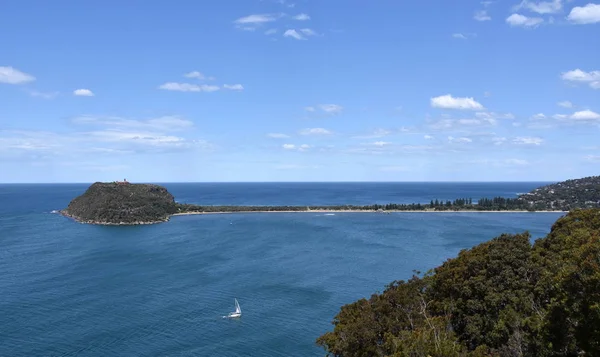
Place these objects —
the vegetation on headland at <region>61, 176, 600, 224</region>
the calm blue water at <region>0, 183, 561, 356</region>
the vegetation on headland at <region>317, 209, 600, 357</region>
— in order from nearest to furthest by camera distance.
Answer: the vegetation on headland at <region>317, 209, 600, 357</region> < the calm blue water at <region>0, 183, 561, 356</region> < the vegetation on headland at <region>61, 176, 600, 224</region>

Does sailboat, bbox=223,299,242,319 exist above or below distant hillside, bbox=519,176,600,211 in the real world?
below

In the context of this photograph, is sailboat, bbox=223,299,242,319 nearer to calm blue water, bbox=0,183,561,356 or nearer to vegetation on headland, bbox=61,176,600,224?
calm blue water, bbox=0,183,561,356

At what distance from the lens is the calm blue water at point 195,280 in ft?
115

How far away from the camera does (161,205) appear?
434 ft

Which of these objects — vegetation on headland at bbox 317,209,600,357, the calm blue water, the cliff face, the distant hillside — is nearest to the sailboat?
the calm blue water

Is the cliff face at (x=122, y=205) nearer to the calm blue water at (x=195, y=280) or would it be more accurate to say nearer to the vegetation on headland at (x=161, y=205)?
the vegetation on headland at (x=161, y=205)

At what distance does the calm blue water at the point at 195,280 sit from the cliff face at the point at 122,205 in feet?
39.9

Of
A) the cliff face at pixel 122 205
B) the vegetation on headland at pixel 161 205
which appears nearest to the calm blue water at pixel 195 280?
the cliff face at pixel 122 205

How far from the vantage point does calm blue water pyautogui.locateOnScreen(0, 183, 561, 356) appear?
115 feet

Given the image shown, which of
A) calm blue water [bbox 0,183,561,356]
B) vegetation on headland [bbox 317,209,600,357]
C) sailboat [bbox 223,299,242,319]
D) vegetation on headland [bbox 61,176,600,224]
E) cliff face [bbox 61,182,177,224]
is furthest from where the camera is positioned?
vegetation on headland [bbox 61,176,600,224]

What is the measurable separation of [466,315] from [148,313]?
101ft

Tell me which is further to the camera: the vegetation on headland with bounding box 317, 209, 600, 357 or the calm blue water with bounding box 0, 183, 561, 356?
the calm blue water with bounding box 0, 183, 561, 356

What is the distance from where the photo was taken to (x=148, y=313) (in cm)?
4119

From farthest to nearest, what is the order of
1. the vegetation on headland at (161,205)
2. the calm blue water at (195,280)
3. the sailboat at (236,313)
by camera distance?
the vegetation on headland at (161,205) < the sailboat at (236,313) < the calm blue water at (195,280)
